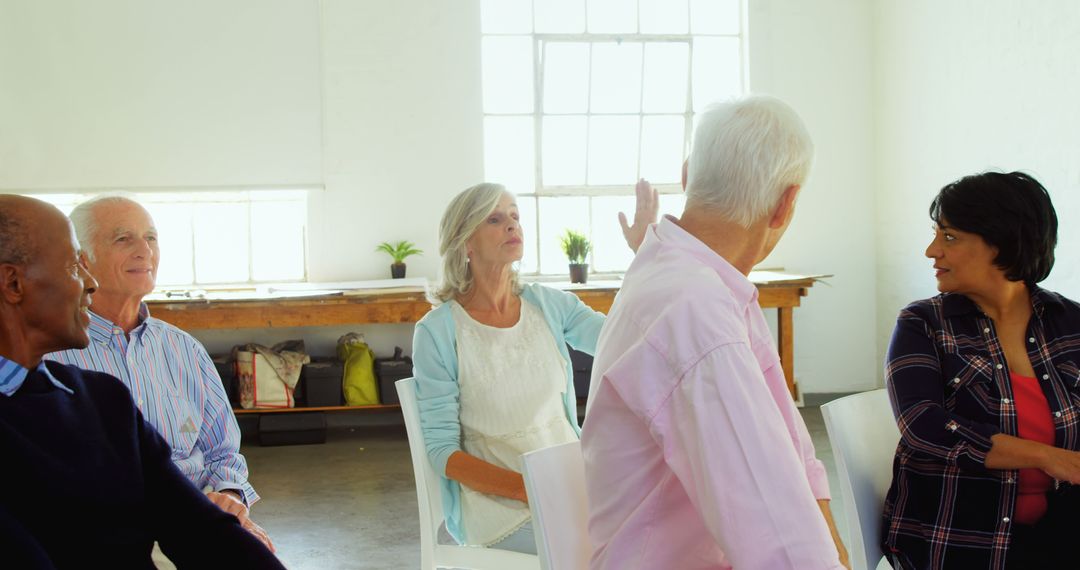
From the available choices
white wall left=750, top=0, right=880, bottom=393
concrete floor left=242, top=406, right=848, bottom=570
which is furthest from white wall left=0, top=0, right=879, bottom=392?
concrete floor left=242, top=406, right=848, bottom=570

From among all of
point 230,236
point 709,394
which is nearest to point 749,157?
point 709,394

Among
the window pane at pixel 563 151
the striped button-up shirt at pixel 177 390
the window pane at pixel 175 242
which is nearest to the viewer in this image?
the striped button-up shirt at pixel 177 390

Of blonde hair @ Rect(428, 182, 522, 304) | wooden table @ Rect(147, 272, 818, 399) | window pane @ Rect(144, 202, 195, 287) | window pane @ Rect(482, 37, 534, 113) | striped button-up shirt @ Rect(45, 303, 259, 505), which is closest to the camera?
striped button-up shirt @ Rect(45, 303, 259, 505)

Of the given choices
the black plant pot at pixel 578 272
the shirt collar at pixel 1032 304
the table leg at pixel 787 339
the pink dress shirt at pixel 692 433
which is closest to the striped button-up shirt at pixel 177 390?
the pink dress shirt at pixel 692 433

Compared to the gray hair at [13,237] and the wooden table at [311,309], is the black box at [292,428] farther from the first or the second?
the gray hair at [13,237]

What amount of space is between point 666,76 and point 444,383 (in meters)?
4.56

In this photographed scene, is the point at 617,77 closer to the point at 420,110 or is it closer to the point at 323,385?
the point at 420,110

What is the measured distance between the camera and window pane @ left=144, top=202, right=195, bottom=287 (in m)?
6.32

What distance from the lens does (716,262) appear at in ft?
4.78

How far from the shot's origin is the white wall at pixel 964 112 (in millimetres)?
4617

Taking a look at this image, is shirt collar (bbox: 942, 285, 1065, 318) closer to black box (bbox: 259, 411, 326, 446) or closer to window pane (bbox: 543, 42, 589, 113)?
black box (bbox: 259, 411, 326, 446)

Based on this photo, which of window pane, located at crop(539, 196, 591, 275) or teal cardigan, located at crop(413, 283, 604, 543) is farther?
window pane, located at crop(539, 196, 591, 275)

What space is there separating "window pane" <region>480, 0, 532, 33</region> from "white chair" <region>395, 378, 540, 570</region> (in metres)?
4.41

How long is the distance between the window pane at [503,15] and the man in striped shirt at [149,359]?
4.31 m
